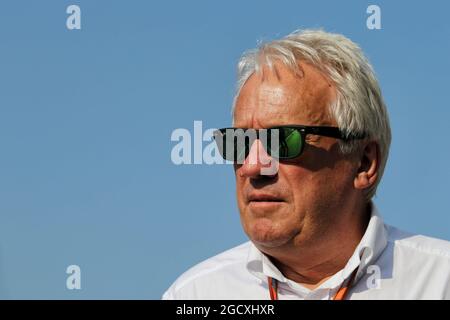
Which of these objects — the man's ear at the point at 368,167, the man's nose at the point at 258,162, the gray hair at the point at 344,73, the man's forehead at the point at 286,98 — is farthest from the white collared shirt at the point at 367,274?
the man's forehead at the point at 286,98

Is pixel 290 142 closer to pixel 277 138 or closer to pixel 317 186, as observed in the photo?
pixel 277 138

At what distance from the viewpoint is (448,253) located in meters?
6.90

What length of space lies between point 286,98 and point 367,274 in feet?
4.44

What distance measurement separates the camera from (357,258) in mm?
6797

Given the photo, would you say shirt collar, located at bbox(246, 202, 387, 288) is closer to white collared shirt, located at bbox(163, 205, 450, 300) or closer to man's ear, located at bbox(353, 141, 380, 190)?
white collared shirt, located at bbox(163, 205, 450, 300)

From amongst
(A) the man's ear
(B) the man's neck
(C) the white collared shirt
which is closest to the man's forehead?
(A) the man's ear

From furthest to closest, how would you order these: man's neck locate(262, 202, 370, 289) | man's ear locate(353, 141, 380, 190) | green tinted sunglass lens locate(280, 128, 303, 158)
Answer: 1. man's ear locate(353, 141, 380, 190)
2. man's neck locate(262, 202, 370, 289)
3. green tinted sunglass lens locate(280, 128, 303, 158)

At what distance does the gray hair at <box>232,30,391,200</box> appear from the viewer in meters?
6.97

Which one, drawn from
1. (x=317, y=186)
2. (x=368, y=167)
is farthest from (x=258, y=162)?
(x=368, y=167)

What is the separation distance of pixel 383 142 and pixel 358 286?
1108mm

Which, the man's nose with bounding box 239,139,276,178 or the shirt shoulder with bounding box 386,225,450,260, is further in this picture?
the shirt shoulder with bounding box 386,225,450,260
